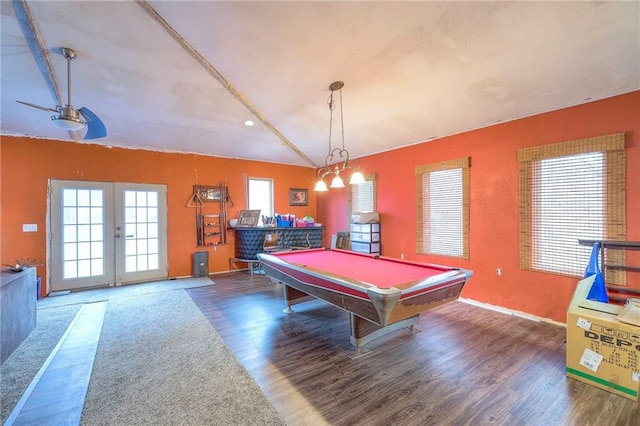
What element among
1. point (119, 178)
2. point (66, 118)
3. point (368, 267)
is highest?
point (66, 118)

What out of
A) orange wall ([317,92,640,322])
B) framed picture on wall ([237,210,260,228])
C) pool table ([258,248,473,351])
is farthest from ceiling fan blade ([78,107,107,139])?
orange wall ([317,92,640,322])

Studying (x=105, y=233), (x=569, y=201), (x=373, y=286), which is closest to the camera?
(x=373, y=286)

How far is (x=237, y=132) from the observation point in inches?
201

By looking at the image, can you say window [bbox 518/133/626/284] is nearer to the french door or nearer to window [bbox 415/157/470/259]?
window [bbox 415/157/470/259]

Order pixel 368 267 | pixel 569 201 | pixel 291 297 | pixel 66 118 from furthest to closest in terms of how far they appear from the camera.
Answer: pixel 291 297
pixel 569 201
pixel 368 267
pixel 66 118

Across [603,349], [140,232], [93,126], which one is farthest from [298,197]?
[603,349]

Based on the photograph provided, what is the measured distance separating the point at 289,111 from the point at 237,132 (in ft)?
4.42

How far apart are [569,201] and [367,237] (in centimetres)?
316

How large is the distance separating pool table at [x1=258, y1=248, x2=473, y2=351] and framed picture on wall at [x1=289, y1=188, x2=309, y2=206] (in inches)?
146

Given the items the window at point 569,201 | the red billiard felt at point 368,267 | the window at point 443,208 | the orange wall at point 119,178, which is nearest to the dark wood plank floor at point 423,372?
the red billiard felt at point 368,267

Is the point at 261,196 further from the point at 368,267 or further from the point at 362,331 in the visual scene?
the point at 362,331

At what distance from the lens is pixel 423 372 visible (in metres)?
2.42

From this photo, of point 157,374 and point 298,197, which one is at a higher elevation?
point 298,197

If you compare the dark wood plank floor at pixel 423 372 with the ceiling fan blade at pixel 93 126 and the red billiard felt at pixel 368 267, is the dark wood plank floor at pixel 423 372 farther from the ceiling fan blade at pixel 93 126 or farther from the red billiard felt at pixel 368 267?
the ceiling fan blade at pixel 93 126
